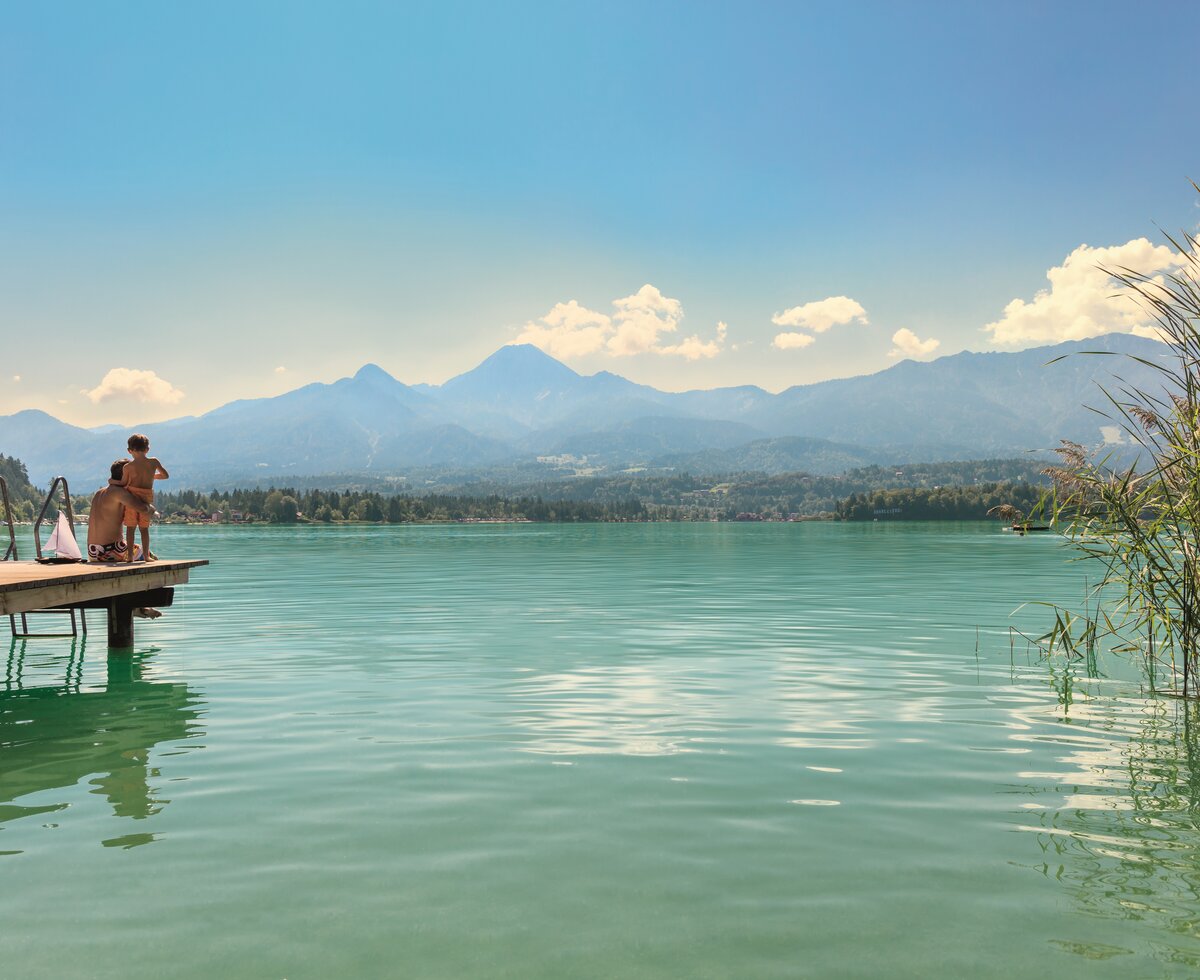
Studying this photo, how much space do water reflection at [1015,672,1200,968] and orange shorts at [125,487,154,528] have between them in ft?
68.2

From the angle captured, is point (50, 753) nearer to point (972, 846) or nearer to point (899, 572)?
point (972, 846)

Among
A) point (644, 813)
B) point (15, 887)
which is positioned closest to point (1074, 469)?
point (644, 813)

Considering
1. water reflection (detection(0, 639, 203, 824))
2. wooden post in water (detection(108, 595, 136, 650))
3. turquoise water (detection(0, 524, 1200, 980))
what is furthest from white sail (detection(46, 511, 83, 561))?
water reflection (detection(0, 639, 203, 824))

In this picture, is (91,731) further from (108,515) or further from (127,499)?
(108,515)

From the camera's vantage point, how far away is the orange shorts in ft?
76.6

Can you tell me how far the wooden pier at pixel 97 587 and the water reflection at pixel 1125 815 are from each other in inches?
664

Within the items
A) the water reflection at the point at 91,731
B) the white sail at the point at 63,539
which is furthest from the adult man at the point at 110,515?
the water reflection at the point at 91,731

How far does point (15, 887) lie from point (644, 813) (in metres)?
6.09

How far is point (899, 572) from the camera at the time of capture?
60656 mm

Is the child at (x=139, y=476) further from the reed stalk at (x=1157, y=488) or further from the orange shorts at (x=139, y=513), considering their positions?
the reed stalk at (x=1157, y=488)

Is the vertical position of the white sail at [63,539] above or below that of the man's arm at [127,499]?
below

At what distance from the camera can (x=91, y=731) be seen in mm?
15227

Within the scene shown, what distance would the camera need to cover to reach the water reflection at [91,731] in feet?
37.7

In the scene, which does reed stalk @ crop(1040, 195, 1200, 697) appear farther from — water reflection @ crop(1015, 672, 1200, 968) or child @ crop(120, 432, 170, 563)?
child @ crop(120, 432, 170, 563)
